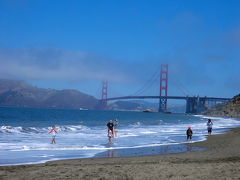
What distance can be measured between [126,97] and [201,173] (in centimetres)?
9172

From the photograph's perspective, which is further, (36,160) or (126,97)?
(126,97)

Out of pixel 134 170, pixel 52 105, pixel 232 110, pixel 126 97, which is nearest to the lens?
pixel 134 170

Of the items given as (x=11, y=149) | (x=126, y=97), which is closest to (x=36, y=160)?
(x=11, y=149)

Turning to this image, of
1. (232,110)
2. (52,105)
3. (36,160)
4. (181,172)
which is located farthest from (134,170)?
(52,105)

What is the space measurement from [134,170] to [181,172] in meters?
0.96

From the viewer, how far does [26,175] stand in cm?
739

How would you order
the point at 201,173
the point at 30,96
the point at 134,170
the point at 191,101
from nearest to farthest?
the point at 201,173
the point at 134,170
the point at 191,101
the point at 30,96

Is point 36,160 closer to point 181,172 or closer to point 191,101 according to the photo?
point 181,172

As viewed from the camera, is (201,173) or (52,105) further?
(52,105)

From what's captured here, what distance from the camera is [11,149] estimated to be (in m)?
13.1

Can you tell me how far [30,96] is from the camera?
174m

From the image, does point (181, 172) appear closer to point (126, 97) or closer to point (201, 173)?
point (201, 173)

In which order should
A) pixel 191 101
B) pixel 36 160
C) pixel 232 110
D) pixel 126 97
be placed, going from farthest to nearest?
1. pixel 191 101
2. pixel 126 97
3. pixel 232 110
4. pixel 36 160

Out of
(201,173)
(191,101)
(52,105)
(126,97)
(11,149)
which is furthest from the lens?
(52,105)
